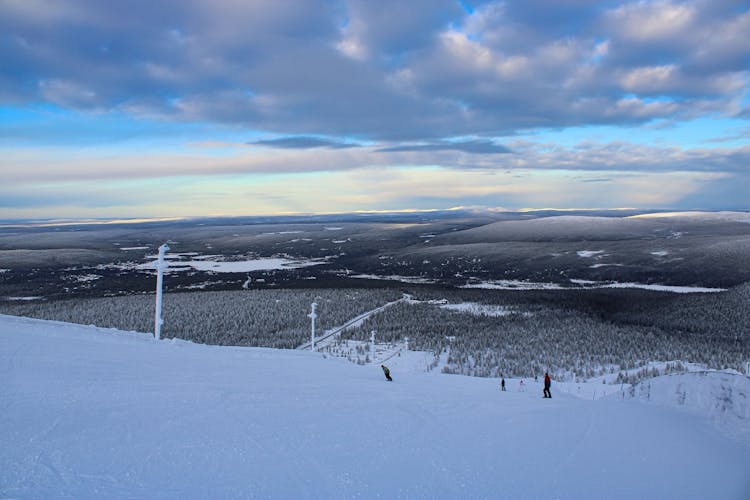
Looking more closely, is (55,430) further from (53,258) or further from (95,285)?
(53,258)

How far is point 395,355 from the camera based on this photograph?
3138 cm

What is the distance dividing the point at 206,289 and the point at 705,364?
68.1 m

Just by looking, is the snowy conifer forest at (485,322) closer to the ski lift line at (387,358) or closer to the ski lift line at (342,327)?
the ski lift line at (342,327)

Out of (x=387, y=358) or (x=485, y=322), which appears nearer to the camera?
(x=387, y=358)

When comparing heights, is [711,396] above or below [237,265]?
above

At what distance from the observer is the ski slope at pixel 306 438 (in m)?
6.69

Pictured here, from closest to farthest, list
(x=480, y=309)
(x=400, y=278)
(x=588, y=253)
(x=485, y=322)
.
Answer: (x=485, y=322), (x=480, y=309), (x=400, y=278), (x=588, y=253)

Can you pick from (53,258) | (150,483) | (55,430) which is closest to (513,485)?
(150,483)

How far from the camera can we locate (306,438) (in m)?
8.52

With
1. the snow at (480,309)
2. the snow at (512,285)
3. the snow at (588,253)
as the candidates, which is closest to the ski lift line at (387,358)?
the snow at (480,309)

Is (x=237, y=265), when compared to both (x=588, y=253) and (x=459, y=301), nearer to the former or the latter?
(x=459, y=301)

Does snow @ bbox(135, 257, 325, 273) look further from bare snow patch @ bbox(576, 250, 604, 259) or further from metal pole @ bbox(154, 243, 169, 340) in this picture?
metal pole @ bbox(154, 243, 169, 340)

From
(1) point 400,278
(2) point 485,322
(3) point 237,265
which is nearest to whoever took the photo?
(2) point 485,322

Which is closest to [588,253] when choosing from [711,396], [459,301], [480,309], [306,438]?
[459,301]
